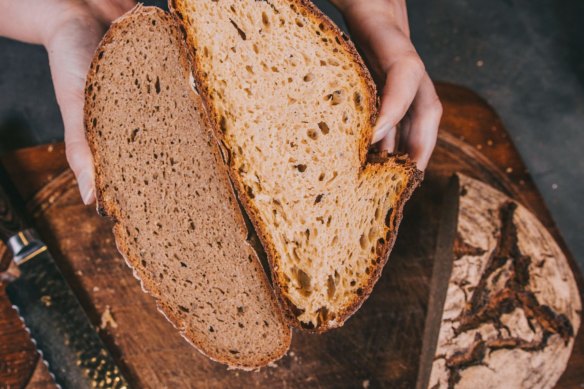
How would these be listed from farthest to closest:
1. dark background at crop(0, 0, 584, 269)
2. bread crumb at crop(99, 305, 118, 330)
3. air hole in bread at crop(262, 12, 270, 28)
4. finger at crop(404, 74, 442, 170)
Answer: dark background at crop(0, 0, 584, 269)
bread crumb at crop(99, 305, 118, 330)
finger at crop(404, 74, 442, 170)
air hole in bread at crop(262, 12, 270, 28)

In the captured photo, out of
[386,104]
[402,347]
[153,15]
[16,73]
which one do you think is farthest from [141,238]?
[16,73]

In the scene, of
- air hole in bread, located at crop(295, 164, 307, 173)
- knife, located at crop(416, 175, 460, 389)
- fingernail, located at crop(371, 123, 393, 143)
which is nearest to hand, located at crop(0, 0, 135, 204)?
air hole in bread, located at crop(295, 164, 307, 173)

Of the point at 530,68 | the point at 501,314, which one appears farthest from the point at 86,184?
the point at 530,68

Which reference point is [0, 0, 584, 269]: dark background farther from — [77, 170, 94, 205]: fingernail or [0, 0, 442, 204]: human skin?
[77, 170, 94, 205]: fingernail

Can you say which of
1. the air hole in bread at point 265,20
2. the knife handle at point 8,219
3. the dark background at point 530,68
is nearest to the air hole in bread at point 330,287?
the air hole in bread at point 265,20

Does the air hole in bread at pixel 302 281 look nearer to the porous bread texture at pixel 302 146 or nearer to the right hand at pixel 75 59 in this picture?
the porous bread texture at pixel 302 146

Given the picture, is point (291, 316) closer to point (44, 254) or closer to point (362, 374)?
point (362, 374)
